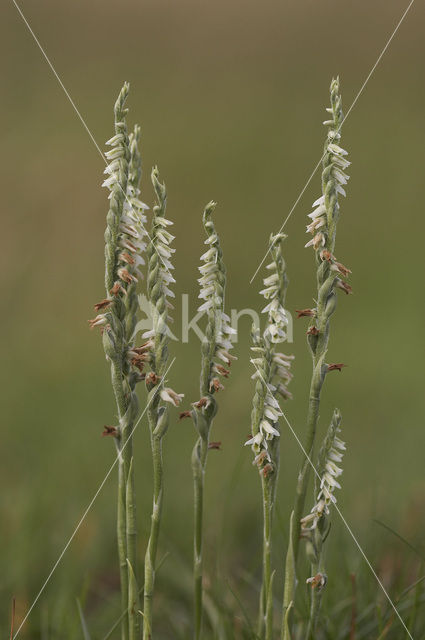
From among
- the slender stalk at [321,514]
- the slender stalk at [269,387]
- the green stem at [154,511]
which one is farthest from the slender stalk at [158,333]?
the slender stalk at [321,514]

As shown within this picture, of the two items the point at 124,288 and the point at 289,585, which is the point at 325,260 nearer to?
the point at 124,288

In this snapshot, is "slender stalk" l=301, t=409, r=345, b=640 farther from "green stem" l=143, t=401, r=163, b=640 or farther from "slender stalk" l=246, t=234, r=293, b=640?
"green stem" l=143, t=401, r=163, b=640

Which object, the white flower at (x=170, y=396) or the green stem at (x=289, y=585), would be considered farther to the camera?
the green stem at (x=289, y=585)

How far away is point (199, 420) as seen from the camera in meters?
1.47

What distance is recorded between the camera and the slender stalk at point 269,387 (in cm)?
140

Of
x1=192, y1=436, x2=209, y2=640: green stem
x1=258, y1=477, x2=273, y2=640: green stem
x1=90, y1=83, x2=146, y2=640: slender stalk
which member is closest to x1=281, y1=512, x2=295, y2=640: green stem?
x1=258, y1=477, x2=273, y2=640: green stem

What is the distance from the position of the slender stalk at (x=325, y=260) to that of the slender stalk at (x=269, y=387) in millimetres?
54

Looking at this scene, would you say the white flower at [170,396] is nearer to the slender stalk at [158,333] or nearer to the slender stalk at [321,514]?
the slender stalk at [158,333]

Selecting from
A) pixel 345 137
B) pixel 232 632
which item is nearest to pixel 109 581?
pixel 232 632

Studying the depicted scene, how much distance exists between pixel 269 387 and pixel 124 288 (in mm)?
315

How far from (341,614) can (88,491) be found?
1583mm

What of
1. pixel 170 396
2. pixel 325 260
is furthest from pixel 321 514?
pixel 325 260

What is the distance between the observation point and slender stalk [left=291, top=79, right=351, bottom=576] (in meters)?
1.41

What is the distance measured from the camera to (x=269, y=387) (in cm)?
144
